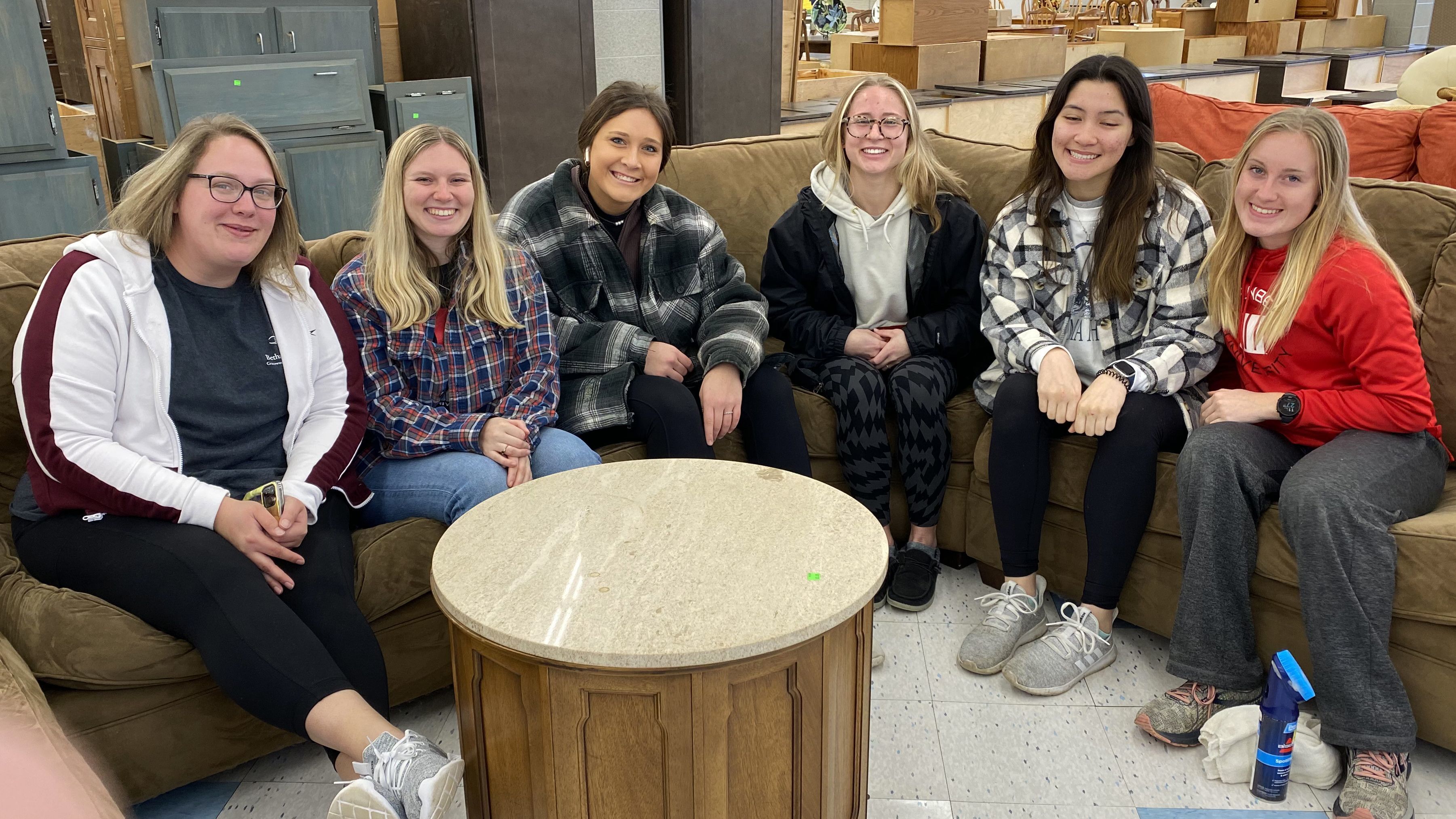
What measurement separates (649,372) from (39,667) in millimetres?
1148

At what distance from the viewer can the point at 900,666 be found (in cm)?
206

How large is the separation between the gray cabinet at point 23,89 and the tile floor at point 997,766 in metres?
3.00

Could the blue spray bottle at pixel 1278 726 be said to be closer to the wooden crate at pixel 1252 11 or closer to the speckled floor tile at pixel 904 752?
the speckled floor tile at pixel 904 752

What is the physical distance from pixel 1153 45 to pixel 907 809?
7595 millimetres

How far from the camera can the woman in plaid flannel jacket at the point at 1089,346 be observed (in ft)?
6.53

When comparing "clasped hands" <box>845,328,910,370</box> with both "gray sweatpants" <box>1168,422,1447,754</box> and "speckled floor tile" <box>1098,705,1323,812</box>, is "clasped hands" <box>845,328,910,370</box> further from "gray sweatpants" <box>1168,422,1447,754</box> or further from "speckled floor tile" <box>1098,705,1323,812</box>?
"speckled floor tile" <box>1098,705,1323,812</box>

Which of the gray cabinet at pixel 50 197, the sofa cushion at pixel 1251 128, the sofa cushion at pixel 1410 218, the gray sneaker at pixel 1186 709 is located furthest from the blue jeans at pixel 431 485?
the gray cabinet at pixel 50 197

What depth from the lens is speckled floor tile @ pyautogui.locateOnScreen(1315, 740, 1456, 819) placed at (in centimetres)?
166

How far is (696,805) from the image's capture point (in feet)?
4.19

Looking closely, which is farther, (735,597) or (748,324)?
(748,324)

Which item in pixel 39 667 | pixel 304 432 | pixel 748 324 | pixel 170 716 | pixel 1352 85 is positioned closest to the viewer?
pixel 39 667

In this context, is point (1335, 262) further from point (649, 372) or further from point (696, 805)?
point (696, 805)

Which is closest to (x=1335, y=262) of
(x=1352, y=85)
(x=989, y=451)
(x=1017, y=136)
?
(x=989, y=451)

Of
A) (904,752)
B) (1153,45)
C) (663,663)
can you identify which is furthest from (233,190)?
(1153,45)
